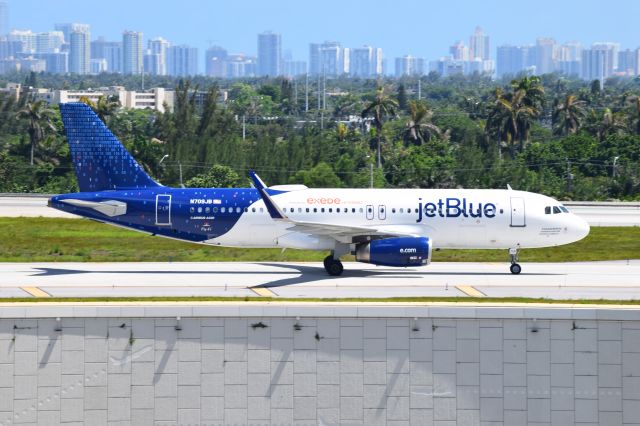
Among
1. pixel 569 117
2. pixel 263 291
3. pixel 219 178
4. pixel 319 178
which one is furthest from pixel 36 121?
pixel 263 291

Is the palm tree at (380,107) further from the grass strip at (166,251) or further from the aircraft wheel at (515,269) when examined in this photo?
the aircraft wheel at (515,269)

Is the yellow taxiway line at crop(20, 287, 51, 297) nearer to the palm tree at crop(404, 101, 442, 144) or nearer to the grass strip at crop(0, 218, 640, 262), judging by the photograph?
the grass strip at crop(0, 218, 640, 262)

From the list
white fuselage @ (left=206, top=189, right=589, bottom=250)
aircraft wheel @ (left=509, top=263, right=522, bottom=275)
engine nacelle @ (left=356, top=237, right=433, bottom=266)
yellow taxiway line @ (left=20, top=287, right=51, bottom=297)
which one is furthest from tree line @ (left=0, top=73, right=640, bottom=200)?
yellow taxiway line @ (left=20, top=287, right=51, bottom=297)

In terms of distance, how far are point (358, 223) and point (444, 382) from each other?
16740mm

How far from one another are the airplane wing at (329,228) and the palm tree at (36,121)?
3068 inches

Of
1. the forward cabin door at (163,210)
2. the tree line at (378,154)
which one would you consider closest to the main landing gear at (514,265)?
the forward cabin door at (163,210)

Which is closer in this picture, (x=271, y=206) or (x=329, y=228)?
(x=271, y=206)

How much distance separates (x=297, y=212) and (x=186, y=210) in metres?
4.67

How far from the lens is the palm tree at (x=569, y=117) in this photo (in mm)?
149875

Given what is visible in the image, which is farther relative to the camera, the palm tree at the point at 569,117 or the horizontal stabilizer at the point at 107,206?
the palm tree at the point at 569,117

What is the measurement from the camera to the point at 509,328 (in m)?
32.9

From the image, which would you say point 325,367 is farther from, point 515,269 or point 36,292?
point 515,269

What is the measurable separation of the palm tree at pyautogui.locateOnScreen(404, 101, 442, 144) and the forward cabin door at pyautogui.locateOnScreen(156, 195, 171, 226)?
88100mm

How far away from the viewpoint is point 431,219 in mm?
48156
